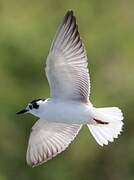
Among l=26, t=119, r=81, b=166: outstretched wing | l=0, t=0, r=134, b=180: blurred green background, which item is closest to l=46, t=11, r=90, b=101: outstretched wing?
l=26, t=119, r=81, b=166: outstretched wing

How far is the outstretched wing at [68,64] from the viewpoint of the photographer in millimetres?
5375

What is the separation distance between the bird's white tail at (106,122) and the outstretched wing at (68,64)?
0.09 metres

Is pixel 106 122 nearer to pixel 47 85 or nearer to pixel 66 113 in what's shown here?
pixel 66 113

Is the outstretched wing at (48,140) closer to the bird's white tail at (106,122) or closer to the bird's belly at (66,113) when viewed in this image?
the bird's white tail at (106,122)

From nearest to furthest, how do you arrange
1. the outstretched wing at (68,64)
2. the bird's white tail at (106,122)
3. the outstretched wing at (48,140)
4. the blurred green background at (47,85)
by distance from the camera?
the outstretched wing at (68,64) → the bird's white tail at (106,122) → the outstretched wing at (48,140) → the blurred green background at (47,85)

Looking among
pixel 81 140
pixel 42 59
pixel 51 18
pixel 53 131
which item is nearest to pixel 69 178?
pixel 81 140

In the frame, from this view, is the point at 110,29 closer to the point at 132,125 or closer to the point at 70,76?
the point at 132,125

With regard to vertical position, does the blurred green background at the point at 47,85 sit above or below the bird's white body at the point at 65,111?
below

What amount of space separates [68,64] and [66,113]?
0.21m

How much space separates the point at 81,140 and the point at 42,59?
2.27 ft

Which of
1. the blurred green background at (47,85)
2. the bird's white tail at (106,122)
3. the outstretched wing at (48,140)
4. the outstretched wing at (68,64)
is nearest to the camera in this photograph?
the outstretched wing at (68,64)

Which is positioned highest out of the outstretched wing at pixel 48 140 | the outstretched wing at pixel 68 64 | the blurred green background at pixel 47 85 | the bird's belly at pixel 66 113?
the outstretched wing at pixel 68 64

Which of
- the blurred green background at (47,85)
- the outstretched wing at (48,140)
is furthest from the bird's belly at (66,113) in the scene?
the blurred green background at (47,85)

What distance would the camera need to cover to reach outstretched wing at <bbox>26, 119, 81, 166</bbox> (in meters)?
5.86
